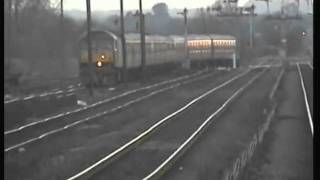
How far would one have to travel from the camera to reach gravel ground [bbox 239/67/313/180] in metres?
12.3

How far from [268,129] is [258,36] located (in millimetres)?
85353

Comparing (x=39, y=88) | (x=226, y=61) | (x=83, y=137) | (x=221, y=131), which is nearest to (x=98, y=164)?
(x=83, y=137)

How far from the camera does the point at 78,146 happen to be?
1631cm

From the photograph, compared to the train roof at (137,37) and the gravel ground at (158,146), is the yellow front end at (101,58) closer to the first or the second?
the train roof at (137,37)

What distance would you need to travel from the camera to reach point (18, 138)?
17.6 m

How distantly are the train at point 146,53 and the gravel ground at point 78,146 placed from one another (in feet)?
31.5

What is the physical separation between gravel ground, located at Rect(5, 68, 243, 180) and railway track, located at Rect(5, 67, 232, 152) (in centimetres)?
39

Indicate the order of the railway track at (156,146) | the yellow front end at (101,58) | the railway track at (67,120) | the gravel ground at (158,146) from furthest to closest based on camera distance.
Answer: the yellow front end at (101,58), the railway track at (67,120), the gravel ground at (158,146), the railway track at (156,146)

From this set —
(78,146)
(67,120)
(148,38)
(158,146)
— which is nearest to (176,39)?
(148,38)

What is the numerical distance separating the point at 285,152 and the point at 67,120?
8.99 meters

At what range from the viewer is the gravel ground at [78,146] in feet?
42.9

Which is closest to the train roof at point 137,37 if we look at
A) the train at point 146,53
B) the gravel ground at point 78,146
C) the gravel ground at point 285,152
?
the train at point 146,53

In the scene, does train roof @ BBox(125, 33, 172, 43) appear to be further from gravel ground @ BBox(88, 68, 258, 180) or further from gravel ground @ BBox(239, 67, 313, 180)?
gravel ground @ BBox(239, 67, 313, 180)
